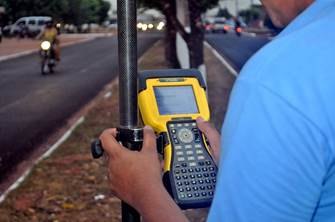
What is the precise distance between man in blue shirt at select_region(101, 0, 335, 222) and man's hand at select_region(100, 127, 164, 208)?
291 millimetres

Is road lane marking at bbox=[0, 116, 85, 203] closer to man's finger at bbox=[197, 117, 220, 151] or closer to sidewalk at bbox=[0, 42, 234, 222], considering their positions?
sidewalk at bbox=[0, 42, 234, 222]

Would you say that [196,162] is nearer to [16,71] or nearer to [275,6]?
[275,6]

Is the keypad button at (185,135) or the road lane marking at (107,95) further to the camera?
the road lane marking at (107,95)

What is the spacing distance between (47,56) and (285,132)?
1982 centimetres

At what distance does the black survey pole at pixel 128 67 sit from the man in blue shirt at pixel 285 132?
1.66ft

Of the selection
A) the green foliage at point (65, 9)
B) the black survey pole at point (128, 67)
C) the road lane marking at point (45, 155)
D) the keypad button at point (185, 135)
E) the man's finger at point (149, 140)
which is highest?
the black survey pole at point (128, 67)

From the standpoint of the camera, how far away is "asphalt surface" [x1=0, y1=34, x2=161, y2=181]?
9453mm

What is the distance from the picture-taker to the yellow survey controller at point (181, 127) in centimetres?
151

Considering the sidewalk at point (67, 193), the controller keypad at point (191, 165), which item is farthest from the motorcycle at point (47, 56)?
the controller keypad at point (191, 165)

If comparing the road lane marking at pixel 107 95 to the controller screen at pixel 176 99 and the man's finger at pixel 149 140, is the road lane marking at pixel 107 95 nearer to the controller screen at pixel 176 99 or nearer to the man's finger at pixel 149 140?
the controller screen at pixel 176 99

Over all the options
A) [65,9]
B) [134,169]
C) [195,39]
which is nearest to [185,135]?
[134,169]

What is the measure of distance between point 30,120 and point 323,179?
10.5 m

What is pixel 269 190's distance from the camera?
1.04 metres

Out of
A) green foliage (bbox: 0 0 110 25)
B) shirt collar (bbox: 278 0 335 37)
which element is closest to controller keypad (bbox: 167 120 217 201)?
shirt collar (bbox: 278 0 335 37)
